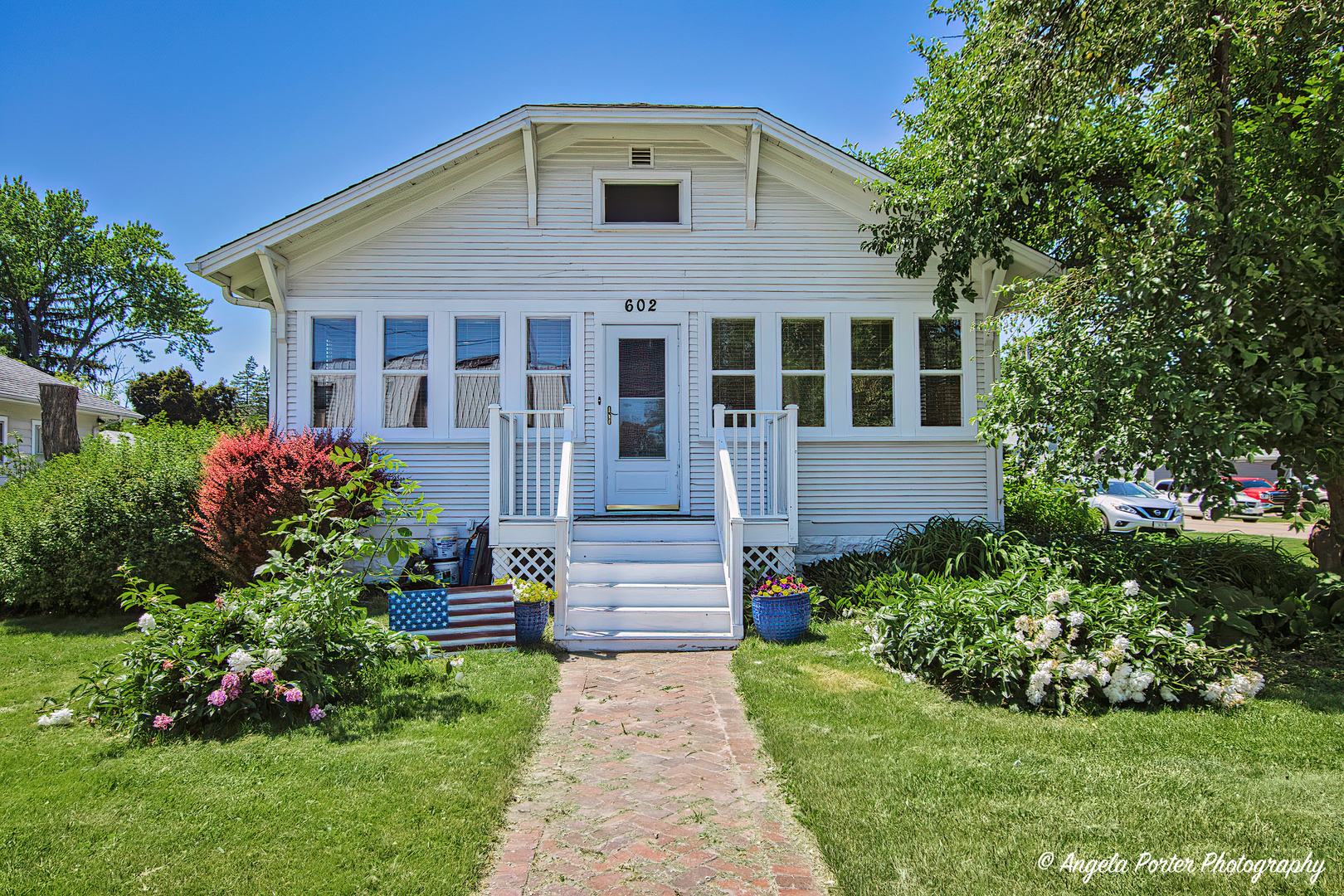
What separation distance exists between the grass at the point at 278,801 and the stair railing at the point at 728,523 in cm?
225

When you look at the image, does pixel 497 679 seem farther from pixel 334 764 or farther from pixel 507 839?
pixel 507 839

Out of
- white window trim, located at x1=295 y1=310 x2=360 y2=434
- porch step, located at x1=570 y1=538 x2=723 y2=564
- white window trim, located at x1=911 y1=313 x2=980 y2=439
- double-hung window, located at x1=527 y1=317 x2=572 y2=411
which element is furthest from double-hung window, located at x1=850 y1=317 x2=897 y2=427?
white window trim, located at x1=295 y1=310 x2=360 y2=434

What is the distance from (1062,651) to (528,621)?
3895mm

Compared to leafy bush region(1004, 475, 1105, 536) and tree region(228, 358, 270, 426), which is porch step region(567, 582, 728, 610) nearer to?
leafy bush region(1004, 475, 1105, 536)

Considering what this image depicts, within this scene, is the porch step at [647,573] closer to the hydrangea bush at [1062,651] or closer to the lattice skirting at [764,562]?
the lattice skirting at [764,562]

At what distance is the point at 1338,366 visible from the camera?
5082 mm

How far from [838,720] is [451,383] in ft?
19.9

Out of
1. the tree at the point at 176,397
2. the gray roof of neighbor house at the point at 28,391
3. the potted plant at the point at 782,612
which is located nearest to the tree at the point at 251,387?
the tree at the point at 176,397

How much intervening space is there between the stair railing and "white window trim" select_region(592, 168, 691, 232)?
8.68 ft

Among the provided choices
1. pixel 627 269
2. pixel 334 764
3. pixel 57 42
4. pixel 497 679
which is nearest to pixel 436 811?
pixel 334 764

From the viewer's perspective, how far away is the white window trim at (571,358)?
8.72 meters

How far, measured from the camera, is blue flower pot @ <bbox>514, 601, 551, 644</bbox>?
6.20 metres

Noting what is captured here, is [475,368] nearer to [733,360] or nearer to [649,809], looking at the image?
[733,360]

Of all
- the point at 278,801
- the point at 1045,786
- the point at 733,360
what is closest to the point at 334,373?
the point at 733,360
